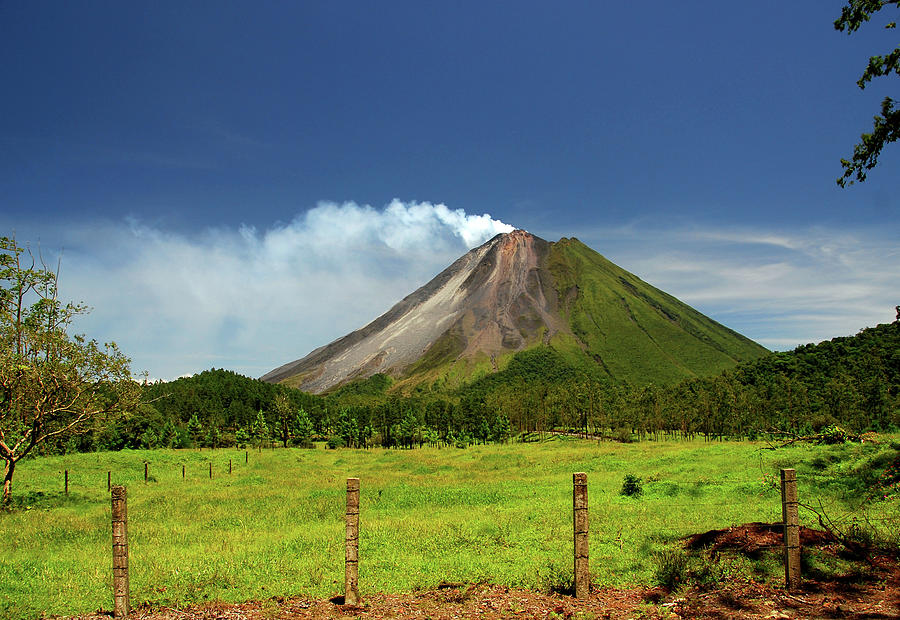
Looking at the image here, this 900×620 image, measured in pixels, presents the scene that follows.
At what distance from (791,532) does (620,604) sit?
11.2 ft

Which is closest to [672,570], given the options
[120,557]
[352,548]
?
[352,548]

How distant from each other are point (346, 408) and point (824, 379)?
88.6 metres

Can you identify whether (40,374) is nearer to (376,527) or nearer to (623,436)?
(376,527)

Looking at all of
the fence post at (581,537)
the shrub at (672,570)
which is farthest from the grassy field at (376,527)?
the fence post at (581,537)

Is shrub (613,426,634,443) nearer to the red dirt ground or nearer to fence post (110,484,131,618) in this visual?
the red dirt ground

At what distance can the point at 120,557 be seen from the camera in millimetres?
9789

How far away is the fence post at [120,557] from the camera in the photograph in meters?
9.77

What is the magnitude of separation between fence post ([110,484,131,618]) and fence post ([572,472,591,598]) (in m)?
8.51

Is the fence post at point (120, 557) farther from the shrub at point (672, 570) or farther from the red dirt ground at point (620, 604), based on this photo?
the shrub at point (672, 570)

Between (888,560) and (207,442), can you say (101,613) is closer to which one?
(888,560)

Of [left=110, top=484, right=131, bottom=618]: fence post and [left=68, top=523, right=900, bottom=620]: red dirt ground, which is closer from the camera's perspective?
[left=68, top=523, right=900, bottom=620]: red dirt ground

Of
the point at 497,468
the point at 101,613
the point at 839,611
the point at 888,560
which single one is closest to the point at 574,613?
the point at 839,611

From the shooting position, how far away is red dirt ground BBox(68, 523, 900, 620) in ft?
28.3

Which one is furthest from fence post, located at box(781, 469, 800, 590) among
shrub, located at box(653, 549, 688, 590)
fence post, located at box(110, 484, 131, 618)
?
fence post, located at box(110, 484, 131, 618)
